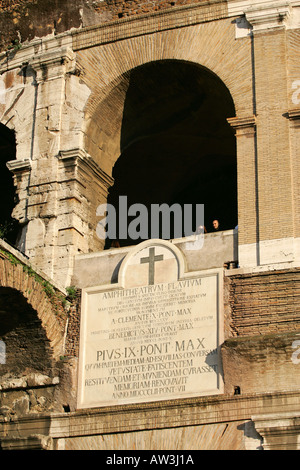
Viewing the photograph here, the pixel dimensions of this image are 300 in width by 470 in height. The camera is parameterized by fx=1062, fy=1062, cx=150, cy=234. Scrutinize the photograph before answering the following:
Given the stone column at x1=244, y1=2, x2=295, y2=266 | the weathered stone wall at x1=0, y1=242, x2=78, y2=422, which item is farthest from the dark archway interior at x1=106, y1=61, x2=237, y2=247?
the weathered stone wall at x1=0, y1=242, x2=78, y2=422

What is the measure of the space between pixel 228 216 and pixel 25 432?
24.0 feet

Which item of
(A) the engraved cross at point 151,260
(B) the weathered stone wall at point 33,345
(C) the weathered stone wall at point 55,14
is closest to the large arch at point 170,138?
(C) the weathered stone wall at point 55,14

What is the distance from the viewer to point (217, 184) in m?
21.2

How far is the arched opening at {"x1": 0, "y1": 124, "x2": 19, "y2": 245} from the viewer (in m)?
19.3

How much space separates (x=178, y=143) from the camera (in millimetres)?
20297

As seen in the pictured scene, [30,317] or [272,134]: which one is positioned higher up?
[272,134]

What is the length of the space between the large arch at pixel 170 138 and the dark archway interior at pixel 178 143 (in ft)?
0.05

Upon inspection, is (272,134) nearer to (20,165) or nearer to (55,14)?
(20,165)

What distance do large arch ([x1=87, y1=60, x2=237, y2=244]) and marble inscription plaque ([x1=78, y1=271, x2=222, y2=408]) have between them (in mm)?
3057

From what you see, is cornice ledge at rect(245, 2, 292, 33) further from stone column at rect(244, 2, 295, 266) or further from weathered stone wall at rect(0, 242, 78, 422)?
weathered stone wall at rect(0, 242, 78, 422)

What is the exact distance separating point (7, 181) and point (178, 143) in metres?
3.42

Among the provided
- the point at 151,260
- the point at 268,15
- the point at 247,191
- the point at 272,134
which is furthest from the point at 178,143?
the point at 151,260

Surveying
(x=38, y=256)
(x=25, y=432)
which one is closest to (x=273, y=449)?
(x=25, y=432)

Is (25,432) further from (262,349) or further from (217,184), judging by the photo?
(217,184)
